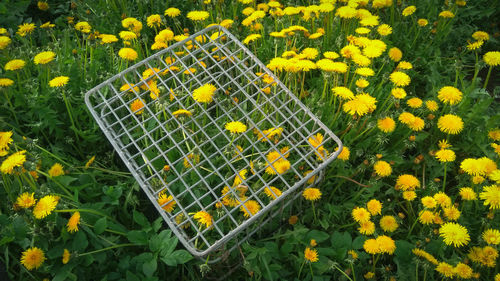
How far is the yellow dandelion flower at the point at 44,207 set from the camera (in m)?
1.43

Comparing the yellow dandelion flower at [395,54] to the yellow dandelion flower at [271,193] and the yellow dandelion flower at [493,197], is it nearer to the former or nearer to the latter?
the yellow dandelion flower at [493,197]

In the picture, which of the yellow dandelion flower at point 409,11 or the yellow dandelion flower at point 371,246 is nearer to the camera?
the yellow dandelion flower at point 371,246

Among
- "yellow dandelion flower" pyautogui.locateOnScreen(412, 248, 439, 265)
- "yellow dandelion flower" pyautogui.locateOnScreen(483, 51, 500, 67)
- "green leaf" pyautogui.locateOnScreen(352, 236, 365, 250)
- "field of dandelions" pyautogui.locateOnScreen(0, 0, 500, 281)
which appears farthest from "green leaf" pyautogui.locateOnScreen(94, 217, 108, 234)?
"yellow dandelion flower" pyautogui.locateOnScreen(483, 51, 500, 67)

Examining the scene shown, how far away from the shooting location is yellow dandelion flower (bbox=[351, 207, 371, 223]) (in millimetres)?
1674

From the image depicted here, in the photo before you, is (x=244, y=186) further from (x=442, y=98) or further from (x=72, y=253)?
(x=442, y=98)

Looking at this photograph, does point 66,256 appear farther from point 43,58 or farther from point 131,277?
point 43,58

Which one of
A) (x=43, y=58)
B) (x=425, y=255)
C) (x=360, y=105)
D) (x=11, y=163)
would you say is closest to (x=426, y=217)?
(x=425, y=255)

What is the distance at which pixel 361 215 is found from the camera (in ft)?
5.52

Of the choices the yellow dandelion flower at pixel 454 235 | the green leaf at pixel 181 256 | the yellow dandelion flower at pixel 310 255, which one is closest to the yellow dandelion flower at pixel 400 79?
the yellow dandelion flower at pixel 454 235

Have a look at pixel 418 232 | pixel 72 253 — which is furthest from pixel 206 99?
pixel 418 232

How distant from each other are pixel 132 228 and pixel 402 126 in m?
1.43

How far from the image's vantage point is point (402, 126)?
2033 mm

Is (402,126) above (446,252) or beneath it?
above

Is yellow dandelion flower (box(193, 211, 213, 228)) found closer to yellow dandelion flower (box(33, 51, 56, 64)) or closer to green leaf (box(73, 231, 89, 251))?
green leaf (box(73, 231, 89, 251))
